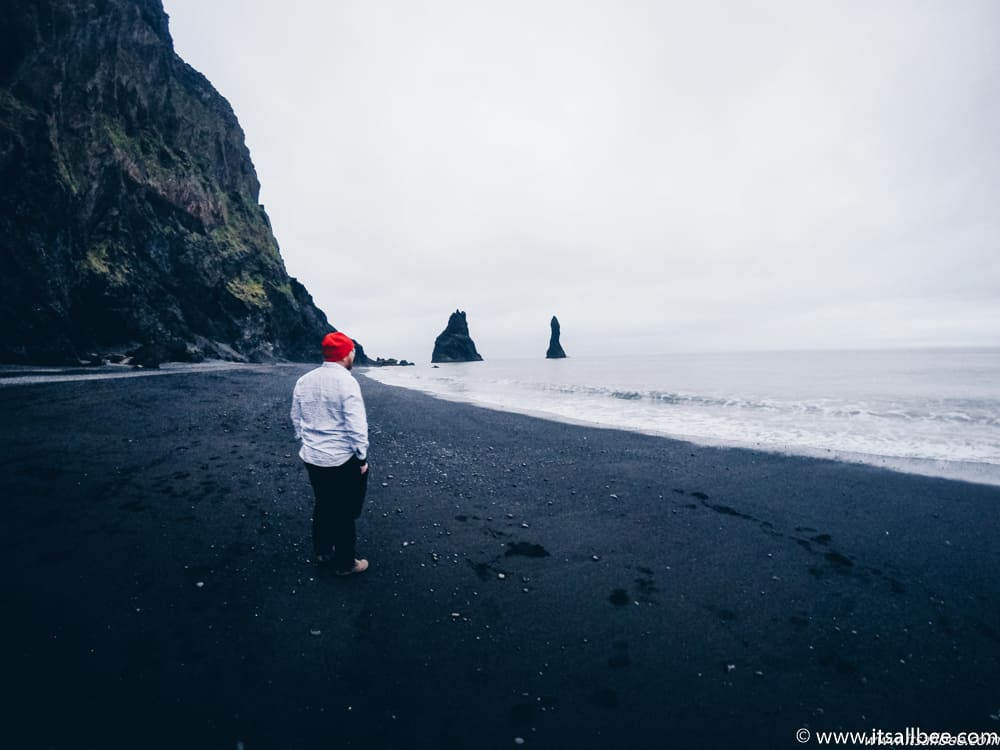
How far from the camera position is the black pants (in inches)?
163

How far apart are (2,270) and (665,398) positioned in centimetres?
3875

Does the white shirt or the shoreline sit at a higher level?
the white shirt

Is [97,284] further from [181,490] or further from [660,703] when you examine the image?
[660,703]

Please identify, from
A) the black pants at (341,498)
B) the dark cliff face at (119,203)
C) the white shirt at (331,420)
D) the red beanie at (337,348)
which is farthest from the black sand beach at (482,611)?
the dark cliff face at (119,203)

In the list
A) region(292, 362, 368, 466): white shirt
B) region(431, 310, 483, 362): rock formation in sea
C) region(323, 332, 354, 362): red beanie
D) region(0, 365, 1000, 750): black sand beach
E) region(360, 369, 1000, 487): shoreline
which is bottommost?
region(0, 365, 1000, 750): black sand beach

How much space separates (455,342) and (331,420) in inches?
6191

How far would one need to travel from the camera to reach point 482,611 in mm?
3863

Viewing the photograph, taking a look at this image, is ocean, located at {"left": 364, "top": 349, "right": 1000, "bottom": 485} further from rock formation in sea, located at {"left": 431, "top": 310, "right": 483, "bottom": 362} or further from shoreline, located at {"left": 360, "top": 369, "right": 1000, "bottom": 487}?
rock formation in sea, located at {"left": 431, "top": 310, "right": 483, "bottom": 362}

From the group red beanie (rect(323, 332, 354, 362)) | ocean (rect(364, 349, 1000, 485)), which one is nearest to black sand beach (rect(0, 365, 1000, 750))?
red beanie (rect(323, 332, 354, 362))

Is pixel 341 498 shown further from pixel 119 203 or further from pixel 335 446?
pixel 119 203

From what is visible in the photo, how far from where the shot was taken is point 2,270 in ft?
72.8

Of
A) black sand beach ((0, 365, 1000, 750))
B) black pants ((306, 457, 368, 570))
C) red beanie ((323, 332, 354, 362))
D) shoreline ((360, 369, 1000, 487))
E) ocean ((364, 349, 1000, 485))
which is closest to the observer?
black sand beach ((0, 365, 1000, 750))

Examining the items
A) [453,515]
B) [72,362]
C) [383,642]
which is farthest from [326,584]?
[72,362]

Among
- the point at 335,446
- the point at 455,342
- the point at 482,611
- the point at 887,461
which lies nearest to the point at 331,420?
the point at 335,446
